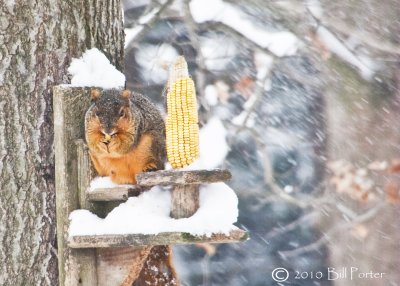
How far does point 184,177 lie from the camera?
3023 millimetres

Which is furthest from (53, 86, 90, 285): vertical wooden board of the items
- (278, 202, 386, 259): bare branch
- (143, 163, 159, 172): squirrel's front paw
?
(278, 202, 386, 259): bare branch

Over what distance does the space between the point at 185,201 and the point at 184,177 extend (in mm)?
144

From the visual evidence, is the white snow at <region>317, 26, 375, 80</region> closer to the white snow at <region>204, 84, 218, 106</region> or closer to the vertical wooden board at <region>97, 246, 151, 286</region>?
the white snow at <region>204, 84, 218, 106</region>

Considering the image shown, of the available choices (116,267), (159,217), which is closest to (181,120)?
(159,217)

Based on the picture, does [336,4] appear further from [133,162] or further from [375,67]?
[133,162]

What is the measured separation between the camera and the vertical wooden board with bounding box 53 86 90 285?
3.34m

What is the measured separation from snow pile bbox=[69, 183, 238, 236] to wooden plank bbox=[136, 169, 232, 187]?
0.38 feet

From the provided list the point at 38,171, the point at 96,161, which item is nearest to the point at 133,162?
the point at 96,161

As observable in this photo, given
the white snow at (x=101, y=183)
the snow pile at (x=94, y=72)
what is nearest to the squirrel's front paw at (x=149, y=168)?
the white snow at (x=101, y=183)

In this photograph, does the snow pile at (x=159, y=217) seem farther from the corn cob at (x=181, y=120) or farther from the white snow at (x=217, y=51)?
the white snow at (x=217, y=51)

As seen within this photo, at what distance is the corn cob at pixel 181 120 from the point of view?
3.12 m

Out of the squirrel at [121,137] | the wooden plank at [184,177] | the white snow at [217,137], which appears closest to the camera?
the wooden plank at [184,177]

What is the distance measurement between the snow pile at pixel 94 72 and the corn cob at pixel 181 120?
1.16 feet

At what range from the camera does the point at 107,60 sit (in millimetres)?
3590
